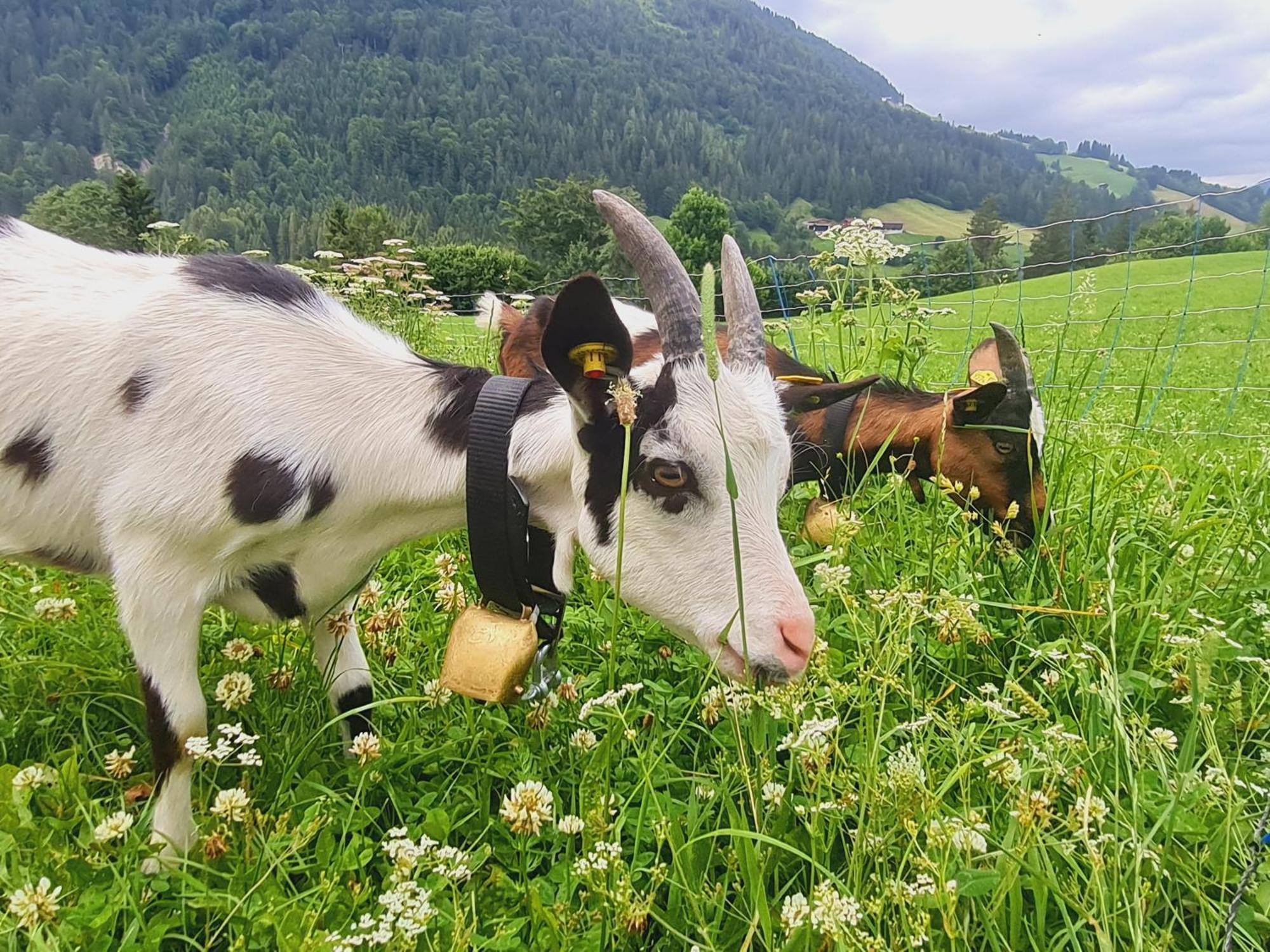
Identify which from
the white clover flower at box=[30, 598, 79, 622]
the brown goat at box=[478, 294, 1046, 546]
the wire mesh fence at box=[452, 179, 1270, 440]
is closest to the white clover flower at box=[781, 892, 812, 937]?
the wire mesh fence at box=[452, 179, 1270, 440]

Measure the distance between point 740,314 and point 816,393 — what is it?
149 centimetres

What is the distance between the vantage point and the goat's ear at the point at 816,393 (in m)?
3.35

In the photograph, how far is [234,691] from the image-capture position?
6.15ft

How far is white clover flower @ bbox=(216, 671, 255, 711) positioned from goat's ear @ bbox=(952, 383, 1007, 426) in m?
3.17

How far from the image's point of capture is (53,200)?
43125mm

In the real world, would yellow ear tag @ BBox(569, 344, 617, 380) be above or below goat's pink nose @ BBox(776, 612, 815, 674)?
above

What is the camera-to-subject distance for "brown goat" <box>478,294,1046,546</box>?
3.56 metres

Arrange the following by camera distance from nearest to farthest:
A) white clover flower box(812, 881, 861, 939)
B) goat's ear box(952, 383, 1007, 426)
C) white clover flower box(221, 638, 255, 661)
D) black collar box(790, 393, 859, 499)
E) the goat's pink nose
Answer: white clover flower box(812, 881, 861, 939) → the goat's pink nose → white clover flower box(221, 638, 255, 661) → goat's ear box(952, 383, 1007, 426) → black collar box(790, 393, 859, 499)

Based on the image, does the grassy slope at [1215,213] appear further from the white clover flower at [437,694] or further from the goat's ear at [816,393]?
the white clover flower at [437,694]

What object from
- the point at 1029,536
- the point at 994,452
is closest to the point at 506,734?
the point at 1029,536

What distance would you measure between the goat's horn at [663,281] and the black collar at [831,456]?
2.32m

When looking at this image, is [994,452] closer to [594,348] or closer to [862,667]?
[862,667]

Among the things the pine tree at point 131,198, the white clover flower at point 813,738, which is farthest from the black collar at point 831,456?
the pine tree at point 131,198

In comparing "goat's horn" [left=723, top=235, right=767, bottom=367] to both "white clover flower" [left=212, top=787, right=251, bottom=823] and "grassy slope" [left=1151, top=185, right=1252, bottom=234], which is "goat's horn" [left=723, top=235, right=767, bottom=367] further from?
"grassy slope" [left=1151, top=185, right=1252, bottom=234]
